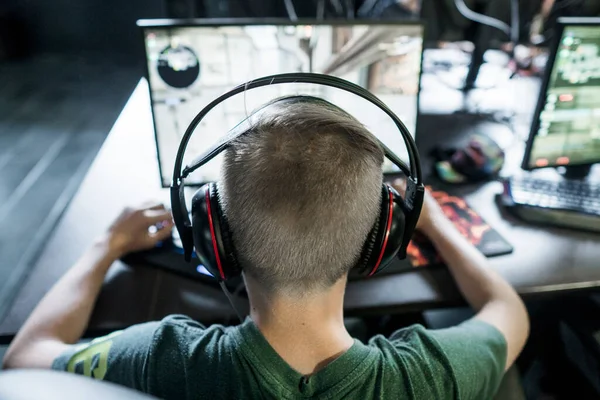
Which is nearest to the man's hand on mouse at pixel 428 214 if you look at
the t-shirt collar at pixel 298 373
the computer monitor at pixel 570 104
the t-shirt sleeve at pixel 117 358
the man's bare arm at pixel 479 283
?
the man's bare arm at pixel 479 283

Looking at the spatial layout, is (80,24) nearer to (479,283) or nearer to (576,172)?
(576,172)

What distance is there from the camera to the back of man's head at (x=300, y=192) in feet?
1.80

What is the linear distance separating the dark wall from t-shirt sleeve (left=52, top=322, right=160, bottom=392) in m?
3.29

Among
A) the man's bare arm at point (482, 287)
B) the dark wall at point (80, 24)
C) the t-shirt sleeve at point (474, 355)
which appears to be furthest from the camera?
the dark wall at point (80, 24)

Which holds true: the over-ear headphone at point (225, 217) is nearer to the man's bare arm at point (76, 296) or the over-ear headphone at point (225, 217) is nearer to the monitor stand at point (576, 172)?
the man's bare arm at point (76, 296)

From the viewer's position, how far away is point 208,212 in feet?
2.02

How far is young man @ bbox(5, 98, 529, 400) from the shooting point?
56 centimetres

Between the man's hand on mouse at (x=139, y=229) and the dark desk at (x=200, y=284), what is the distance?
0.14 feet

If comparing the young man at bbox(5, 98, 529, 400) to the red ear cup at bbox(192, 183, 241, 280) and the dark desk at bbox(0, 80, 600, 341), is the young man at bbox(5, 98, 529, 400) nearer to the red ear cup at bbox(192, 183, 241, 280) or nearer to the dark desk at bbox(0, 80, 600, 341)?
the red ear cup at bbox(192, 183, 241, 280)

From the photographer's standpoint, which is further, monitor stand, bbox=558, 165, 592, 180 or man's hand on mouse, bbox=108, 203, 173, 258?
monitor stand, bbox=558, 165, 592, 180

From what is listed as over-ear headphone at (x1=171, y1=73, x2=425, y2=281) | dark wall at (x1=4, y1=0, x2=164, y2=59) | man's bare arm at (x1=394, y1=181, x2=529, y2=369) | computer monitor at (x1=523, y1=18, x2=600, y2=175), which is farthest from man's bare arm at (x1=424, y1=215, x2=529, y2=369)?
dark wall at (x1=4, y1=0, x2=164, y2=59)

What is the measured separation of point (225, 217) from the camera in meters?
0.61

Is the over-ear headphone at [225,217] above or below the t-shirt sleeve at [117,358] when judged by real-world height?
above

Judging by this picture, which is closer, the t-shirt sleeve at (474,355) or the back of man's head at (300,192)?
the back of man's head at (300,192)
